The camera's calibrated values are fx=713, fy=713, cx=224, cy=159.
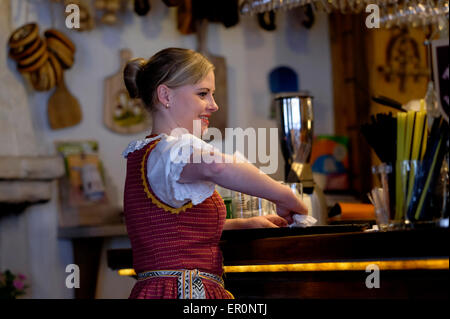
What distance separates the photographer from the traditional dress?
1.60m

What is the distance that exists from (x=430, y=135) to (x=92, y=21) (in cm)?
283

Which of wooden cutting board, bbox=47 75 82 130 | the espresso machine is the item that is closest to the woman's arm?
the espresso machine

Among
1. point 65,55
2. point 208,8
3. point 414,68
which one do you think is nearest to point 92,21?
point 65,55

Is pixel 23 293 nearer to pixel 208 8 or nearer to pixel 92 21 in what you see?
pixel 92 21

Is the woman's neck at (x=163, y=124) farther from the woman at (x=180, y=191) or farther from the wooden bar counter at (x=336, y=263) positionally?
the wooden bar counter at (x=336, y=263)

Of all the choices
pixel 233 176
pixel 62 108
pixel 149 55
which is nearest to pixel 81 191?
pixel 62 108

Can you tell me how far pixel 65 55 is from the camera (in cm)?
376

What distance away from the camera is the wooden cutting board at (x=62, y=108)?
3811 mm

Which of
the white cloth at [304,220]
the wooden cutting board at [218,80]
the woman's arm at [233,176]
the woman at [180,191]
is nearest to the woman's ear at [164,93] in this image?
the woman at [180,191]

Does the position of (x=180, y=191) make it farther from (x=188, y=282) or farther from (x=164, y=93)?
(x=164, y=93)

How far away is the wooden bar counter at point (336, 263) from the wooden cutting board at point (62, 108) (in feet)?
7.13

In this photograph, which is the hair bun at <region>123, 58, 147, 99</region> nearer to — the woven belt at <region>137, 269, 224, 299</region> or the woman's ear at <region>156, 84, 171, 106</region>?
the woman's ear at <region>156, 84, 171, 106</region>

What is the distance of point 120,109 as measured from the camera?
13.1 ft

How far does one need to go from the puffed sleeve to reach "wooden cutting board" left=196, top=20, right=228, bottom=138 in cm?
250
